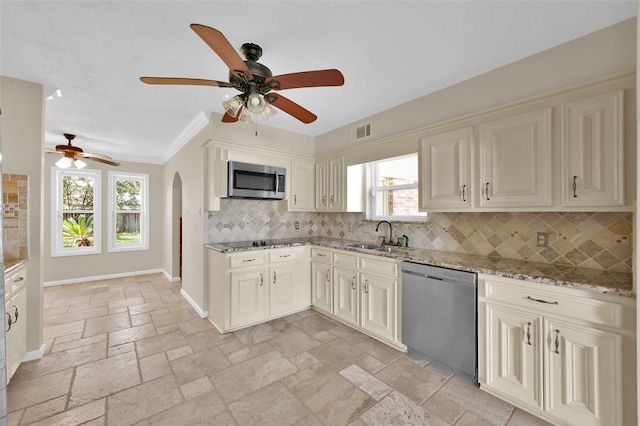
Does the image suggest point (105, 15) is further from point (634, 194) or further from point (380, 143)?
point (634, 194)

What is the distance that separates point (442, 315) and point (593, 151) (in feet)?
5.14

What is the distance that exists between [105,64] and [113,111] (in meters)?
1.26

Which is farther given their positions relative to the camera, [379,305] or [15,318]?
[379,305]

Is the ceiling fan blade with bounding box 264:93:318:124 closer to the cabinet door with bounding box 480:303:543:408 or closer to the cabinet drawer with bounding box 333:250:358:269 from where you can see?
the cabinet drawer with bounding box 333:250:358:269

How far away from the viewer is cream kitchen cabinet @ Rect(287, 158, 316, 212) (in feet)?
13.0

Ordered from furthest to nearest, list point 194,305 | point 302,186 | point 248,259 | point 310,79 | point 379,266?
point 302,186, point 194,305, point 248,259, point 379,266, point 310,79

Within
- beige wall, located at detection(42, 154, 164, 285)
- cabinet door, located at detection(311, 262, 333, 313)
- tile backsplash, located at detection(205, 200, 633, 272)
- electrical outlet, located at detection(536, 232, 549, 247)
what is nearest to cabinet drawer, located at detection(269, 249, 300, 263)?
cabinet door, located at detection(311, 262, 333, 313)

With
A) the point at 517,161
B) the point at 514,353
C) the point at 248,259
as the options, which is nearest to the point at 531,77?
the point at 517,161

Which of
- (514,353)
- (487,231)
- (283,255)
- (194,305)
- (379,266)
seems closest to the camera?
(514,353)

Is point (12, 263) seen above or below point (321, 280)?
above

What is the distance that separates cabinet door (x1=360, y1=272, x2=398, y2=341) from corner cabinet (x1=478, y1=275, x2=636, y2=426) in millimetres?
785

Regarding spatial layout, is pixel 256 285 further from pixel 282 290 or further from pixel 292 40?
pixel 292 40

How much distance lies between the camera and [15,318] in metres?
2.22

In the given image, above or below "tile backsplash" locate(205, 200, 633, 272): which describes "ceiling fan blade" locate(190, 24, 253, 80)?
above
